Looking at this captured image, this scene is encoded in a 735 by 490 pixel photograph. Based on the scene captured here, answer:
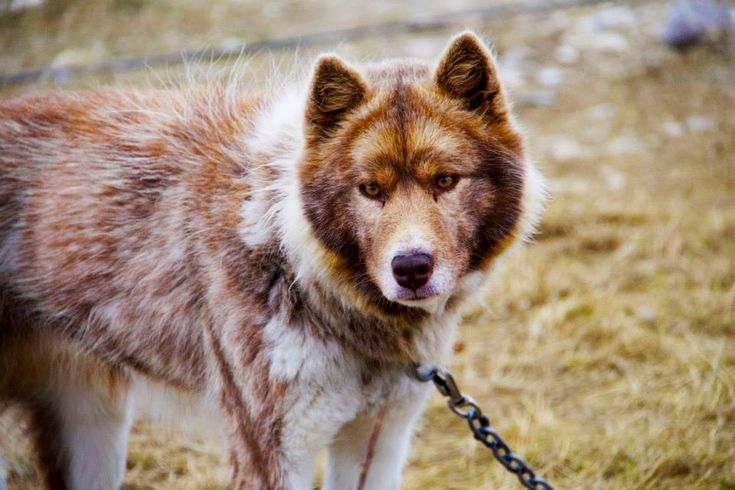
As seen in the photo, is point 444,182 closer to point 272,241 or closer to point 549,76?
point 272,241

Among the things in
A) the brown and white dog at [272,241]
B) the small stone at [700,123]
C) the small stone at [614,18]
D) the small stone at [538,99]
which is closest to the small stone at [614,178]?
the small stone at [700,123]

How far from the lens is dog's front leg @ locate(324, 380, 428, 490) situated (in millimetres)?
3188

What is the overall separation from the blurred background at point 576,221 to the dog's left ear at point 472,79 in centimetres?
106

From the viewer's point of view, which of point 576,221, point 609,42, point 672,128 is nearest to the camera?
point 576,221

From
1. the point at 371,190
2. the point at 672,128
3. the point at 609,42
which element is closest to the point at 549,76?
the point at 609,42

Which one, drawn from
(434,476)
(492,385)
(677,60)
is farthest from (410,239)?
(677,60)

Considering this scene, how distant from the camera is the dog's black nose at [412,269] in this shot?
2648mm

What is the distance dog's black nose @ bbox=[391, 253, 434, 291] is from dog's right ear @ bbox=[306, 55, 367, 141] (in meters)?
0.61

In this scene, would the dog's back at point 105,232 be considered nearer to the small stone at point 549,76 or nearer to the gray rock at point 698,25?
the small stone at point 549,76

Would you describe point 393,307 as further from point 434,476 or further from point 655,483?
point 655,483

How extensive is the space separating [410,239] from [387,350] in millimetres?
581

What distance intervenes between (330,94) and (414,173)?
441 mm

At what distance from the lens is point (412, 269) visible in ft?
8.72

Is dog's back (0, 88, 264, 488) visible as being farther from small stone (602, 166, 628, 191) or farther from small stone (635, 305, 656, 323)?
small stone (602, 166, 628, 191)
